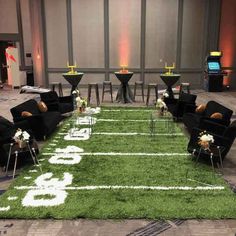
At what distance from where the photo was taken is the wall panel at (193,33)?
12375 mm

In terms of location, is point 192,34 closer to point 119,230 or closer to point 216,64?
point 216,64

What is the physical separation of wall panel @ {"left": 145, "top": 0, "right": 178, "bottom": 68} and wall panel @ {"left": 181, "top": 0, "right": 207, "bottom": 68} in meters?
0.38

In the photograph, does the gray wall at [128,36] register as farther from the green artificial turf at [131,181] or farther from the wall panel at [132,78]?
the green artificial turf at [131,181]

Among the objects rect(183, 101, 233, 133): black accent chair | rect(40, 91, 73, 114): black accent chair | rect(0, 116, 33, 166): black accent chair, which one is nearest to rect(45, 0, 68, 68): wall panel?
rect(40, 91, 73, 114): black accent chair

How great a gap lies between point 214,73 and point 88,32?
5079 millimetres

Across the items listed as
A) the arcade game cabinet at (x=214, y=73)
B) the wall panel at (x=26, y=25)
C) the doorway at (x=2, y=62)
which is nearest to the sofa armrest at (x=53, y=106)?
the arcade game cabinet at (x=214, y=73)

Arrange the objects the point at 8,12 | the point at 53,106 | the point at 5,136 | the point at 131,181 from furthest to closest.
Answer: the point at 8,12 → the point at 53,106 → the point at 5,136 → the point at 131,181

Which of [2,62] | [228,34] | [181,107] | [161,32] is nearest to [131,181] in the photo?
[181,107]

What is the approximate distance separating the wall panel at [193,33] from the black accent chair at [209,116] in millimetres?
6051

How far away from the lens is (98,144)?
19.2 ft

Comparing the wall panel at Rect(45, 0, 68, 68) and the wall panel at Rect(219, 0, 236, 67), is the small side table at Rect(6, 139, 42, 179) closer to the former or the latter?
the wall panel at Rect(45, 0, 68, 68)

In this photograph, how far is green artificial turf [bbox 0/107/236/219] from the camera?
3.54 m

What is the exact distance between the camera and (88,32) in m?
12.6

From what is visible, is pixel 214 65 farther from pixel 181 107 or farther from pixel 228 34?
pixel 181 107
